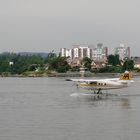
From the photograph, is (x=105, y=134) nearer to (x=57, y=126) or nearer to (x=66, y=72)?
(x=57, y=126)

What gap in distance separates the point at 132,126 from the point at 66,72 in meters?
120

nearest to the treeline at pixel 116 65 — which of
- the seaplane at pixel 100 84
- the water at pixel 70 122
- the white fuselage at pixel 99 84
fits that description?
the seaplane at pixel 100 84

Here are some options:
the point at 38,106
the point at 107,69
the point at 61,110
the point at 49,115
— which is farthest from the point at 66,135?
the point at 107,69

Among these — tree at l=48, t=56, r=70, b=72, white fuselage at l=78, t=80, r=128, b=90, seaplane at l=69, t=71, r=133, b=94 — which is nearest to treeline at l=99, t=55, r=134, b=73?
tree at l=48, t=56, r=70, b=72

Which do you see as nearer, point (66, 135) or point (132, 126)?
point (66, 135)

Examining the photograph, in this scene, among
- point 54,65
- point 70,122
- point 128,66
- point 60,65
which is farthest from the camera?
point 54,65

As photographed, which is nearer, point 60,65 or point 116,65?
point 60,65

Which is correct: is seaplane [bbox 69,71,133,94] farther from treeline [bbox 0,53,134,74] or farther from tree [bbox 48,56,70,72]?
tree [bbox 48,56,70,72]

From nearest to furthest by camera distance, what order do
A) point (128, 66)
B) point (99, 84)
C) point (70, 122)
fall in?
point (70, 122) → point (99, 84) → point (128, 66)

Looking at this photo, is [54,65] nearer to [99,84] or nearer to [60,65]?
[60,65]

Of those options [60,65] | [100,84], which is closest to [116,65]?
[60,65]

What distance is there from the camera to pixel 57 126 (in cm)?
2506

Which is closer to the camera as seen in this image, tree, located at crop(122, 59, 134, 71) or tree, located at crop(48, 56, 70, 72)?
tree, located at crop(122, 59, 134, 71)

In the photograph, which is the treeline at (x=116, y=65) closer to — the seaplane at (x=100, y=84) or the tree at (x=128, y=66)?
the tree at (x=128, y=66)
